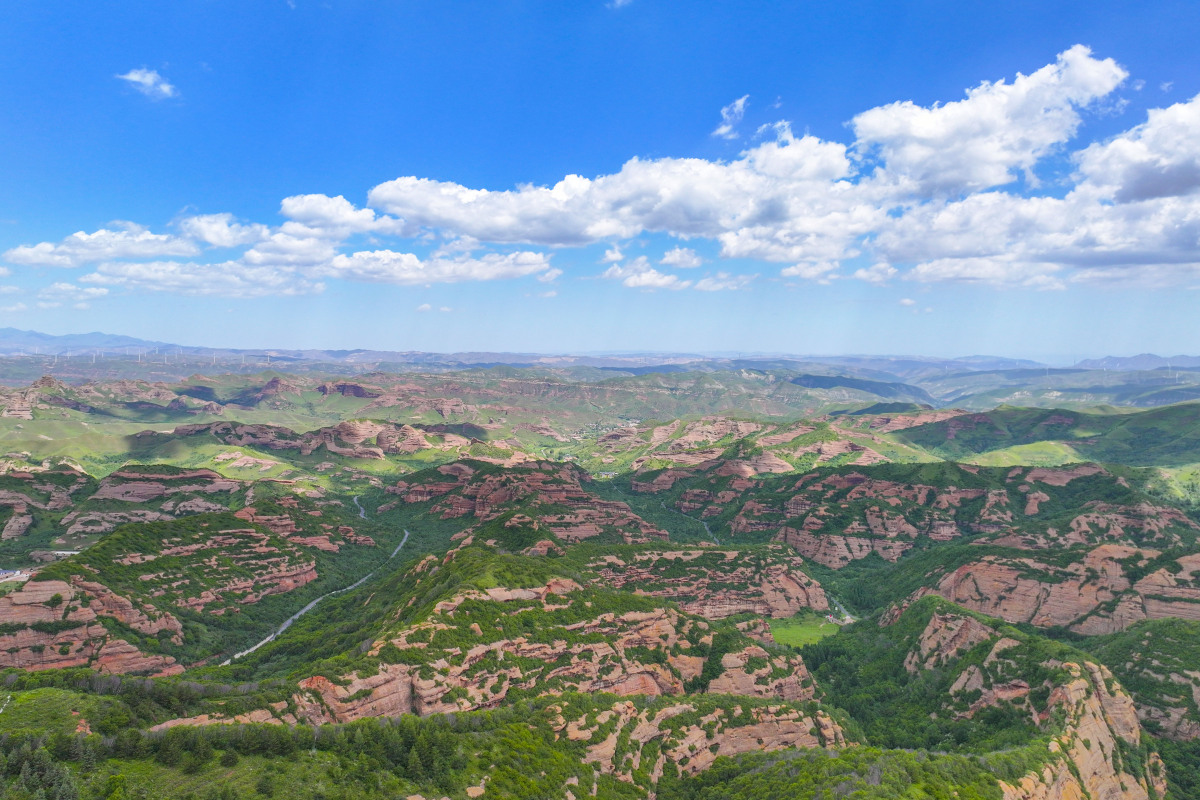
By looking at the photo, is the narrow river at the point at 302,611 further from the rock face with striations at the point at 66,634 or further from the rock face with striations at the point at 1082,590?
the rock face with striations at the point at 1082,590

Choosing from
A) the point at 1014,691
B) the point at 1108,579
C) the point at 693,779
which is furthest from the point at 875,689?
the point at 1108,579

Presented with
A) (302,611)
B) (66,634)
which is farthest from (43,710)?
(302,611)

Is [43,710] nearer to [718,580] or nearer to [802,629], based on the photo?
[718,580]

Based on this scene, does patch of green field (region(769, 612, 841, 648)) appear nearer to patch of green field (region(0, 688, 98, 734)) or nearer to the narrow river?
the narrow river

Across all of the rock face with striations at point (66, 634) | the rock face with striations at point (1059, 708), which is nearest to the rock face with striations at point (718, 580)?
the rock face with striations at point (1059, 708)

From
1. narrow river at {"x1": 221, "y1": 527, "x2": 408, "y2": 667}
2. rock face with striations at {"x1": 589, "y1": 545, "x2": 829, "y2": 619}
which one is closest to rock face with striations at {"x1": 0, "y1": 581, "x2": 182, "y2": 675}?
narrow river at {"x1": 221, "y1": 527, "x2": 408, "y2": 667}

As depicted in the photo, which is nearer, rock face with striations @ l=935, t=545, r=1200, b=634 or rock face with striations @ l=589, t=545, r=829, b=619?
rock face with striations @ l=935, t=545, r=1200, b=634

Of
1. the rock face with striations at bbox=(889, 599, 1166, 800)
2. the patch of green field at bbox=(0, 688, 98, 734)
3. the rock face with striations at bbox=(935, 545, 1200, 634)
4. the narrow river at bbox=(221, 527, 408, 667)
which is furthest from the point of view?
the rock face with striations at bbox=(935, 545, 1200, 634)

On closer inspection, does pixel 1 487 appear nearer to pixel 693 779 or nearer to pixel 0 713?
pixel 0 713
